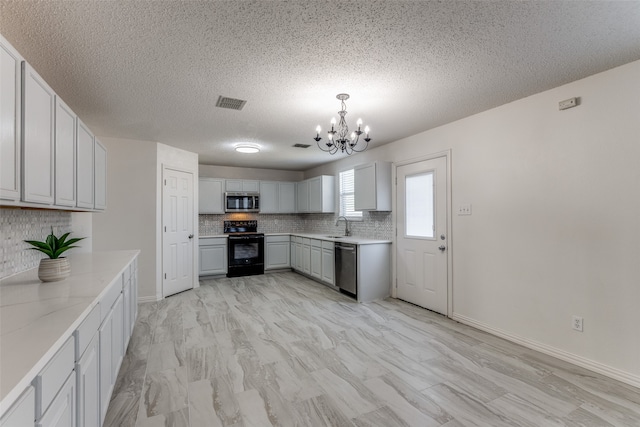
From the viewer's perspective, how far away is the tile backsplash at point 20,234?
2064 millimetres

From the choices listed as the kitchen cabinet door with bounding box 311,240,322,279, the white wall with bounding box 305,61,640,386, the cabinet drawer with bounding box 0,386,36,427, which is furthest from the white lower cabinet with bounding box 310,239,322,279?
the cabinet drawer with bounding box 0,386,36,427

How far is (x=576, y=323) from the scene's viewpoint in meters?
2.61

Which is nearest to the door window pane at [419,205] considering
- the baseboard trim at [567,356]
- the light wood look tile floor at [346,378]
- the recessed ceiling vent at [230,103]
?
the light wood look tile floor at [346,378]

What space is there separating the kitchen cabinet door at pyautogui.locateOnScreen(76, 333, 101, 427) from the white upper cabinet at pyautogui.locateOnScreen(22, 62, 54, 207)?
89 centimetres

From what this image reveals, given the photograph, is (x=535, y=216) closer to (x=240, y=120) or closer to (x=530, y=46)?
(x=530, y=46)

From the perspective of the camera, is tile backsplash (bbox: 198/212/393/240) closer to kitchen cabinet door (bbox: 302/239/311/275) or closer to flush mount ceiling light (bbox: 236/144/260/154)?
kitchen cabinet door (bbox: 302/239/311/275)

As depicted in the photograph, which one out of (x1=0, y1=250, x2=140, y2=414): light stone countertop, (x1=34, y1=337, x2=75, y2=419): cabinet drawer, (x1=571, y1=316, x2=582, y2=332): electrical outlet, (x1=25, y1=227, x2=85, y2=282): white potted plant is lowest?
(x1=571, y1=316, x2=582, y2=332): electrical outlet

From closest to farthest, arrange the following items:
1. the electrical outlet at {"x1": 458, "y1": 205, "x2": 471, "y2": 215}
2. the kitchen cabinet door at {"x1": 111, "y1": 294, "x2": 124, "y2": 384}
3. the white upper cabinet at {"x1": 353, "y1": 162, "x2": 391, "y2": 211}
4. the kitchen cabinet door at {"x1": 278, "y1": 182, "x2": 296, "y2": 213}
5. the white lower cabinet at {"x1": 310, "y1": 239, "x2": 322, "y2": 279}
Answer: the kitchen cabinet door at {"x1": 111, "y1": 294, "x2": 124, "y2": 384}
the electrical outlet at {"x1": 458, "y1": 205, "x2": 471, "y2": 215}
the white upper cabinet at {"x1": 353, "y1": 162, "x2": 391, "y2": 211}
the white lower cabinet at {"x1": 310, "y1": 239, "x2": 322, "y2": 279}
the kitchen cabinet door at {"x1": 278, "y1": 182, "x2": 296, "y2": 213}

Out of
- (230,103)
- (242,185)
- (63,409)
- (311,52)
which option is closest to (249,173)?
(242,185)

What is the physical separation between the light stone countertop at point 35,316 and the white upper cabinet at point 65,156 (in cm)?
56

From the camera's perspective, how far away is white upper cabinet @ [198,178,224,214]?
623cm

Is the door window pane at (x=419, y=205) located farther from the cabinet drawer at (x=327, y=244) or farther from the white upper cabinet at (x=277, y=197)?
the white upper cabinet at (x=277, y=197)

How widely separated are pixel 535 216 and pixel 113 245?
5270 millimetres

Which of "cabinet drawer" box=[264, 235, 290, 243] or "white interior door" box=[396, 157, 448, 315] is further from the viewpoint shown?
"cabinet drawer" box=[264, 235, 290, 243]
